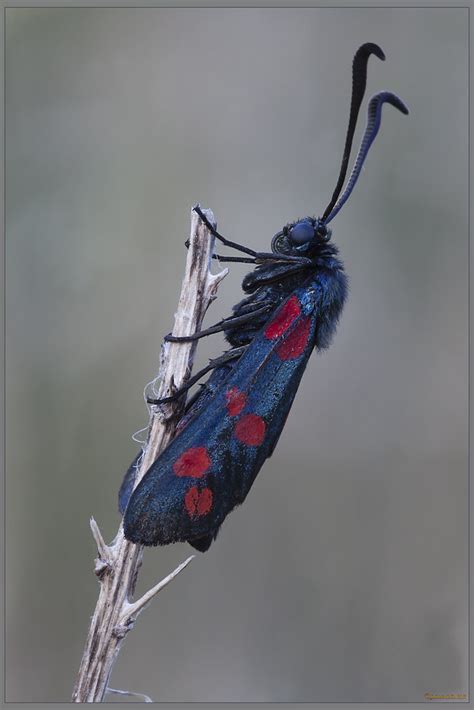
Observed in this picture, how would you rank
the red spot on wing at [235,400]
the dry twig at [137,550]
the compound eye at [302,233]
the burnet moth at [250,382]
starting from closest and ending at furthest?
the dry twig at [137,550] → the burnet moth at [250,382] → the red spot on wing at [235,400] → the compound eye at [302,233]

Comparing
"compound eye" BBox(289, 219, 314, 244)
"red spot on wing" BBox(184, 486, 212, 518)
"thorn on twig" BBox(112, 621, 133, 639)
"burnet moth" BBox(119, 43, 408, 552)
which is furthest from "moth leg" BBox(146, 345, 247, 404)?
"thorn on twig" BBox(112, 621, 133, 639)

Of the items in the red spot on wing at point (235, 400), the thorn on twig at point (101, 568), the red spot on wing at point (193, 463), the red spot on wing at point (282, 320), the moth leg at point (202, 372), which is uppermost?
the red spot on wing at point (282, 320)

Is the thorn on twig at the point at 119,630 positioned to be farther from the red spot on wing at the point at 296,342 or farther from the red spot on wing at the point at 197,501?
the red spot on wing at the point at 296,342

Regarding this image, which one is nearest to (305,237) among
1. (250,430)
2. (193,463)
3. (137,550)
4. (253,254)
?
(253,254)

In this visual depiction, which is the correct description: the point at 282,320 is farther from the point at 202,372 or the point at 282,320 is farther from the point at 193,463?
the point at 193,463

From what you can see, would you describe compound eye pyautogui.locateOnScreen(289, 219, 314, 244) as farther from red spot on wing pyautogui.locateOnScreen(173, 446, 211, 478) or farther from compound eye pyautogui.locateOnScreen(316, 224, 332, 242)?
red spot on wing pyautogui.locateOnScreen(173, 446, 211, 478)

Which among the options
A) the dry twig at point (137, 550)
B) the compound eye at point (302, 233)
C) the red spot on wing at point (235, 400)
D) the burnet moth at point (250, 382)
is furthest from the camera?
the compound eye at point (302, 233)

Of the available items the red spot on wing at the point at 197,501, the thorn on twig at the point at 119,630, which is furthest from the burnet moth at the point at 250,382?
the thorn on twig at the point at 119,630
